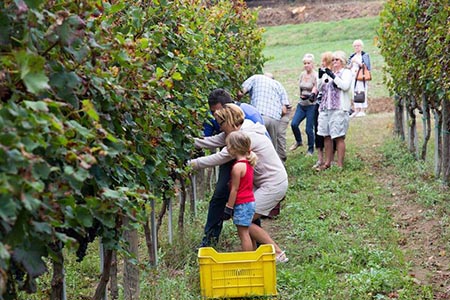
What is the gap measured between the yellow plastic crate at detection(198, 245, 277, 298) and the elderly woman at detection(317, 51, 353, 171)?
6.32 m

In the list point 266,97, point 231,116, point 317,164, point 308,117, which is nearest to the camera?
point 231,116

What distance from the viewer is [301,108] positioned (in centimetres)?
1446

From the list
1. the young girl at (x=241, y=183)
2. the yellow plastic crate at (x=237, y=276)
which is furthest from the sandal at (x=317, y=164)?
the yellow plastic crate at (x=237, y=276)

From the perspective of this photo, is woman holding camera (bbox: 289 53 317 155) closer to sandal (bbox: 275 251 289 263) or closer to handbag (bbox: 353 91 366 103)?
handbag (bbox: 353 91 366 103)

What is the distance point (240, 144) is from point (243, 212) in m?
0.63

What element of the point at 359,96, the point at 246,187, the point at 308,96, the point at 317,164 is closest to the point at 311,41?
the point at 359,96

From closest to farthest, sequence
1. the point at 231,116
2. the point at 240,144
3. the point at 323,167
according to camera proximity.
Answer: the point at 240,144 < the point at 231,116 < the point at 323,167

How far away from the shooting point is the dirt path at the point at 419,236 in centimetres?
711

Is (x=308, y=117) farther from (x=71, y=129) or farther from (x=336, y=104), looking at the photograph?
(x=71, y=129)

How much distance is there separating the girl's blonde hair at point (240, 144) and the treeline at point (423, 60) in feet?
8.38

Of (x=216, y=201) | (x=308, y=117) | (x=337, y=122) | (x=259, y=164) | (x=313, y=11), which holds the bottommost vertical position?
(x=313, y=11)

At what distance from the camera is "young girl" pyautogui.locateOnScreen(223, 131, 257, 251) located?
7047mm

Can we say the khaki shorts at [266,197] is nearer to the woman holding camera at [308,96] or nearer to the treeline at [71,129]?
the treeline at [71,129]

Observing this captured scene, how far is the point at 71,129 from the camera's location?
299cm
